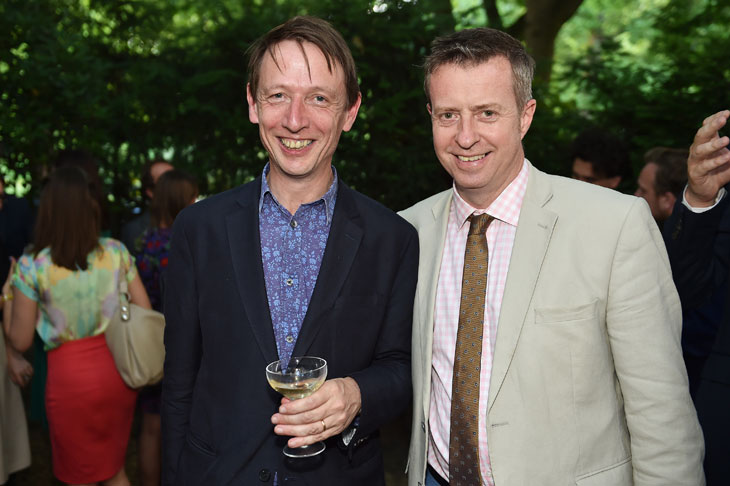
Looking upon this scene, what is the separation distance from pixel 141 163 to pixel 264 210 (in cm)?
467

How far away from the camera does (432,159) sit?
6.35m

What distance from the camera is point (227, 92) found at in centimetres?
654

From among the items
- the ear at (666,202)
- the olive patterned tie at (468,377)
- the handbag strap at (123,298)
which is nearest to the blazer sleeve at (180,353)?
the olive patterned tie at (468,377)

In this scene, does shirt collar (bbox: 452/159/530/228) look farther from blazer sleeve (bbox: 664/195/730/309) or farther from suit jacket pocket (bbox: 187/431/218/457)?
suit jacket pocket (bbox: 187/431/218/457)

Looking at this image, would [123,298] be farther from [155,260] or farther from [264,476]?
[264,476]

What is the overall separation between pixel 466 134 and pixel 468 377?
846mm

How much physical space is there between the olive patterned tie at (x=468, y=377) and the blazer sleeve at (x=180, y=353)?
3.12 feet

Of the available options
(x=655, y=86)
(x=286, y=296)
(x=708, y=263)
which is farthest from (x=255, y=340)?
(x=655, y=86)

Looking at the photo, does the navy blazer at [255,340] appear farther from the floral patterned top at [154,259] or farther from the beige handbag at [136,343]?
the floral patterned top at [154,259]

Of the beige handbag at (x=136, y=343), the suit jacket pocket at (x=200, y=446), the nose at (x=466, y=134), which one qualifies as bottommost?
the beige handbag at (x=136, y=343)

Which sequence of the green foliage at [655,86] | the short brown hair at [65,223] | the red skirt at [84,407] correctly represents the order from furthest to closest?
the green foliage at [655,86] → the red skirt at [84,407] → the short brown hair at [65,223]

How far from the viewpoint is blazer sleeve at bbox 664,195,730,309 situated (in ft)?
8.40

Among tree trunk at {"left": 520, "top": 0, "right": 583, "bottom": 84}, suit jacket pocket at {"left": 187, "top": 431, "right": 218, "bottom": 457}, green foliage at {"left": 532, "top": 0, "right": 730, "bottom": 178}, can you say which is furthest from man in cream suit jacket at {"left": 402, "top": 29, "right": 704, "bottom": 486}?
tree trunk at {"left": 520, "top": 0, "right": 583, "bottom": 84}

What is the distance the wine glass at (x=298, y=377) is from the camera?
77.3 inches
